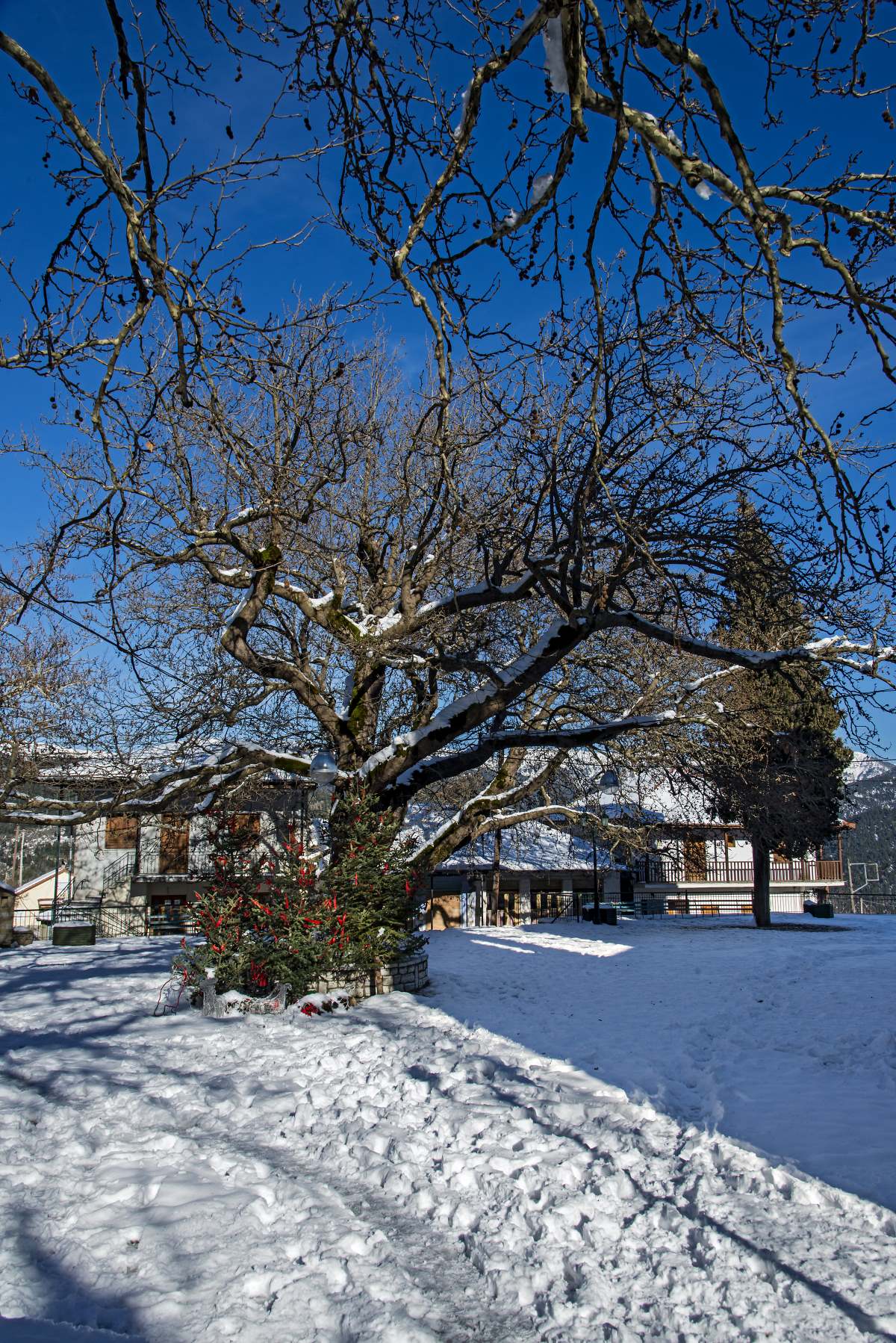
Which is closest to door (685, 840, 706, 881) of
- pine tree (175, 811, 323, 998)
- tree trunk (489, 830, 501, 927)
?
tree trunk (489, 830, 501, 927)

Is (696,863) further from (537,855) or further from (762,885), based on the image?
(537,855)

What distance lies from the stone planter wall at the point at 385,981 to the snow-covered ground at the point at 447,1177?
31.6 inches

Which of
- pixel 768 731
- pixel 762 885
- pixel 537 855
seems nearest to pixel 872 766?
pixel 768 731

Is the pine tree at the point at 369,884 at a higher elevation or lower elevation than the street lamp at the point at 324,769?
lower

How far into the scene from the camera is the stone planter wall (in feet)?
37.3

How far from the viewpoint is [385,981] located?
39.9 ft

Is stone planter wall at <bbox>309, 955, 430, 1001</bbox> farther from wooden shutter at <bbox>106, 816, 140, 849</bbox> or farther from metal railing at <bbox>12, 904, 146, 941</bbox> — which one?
wooden shutter at <bbox>106, 816, 140, 849</bbox>

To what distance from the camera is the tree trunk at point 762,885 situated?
91.0 feet

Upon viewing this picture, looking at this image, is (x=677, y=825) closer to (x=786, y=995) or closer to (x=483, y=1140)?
(x=786, y=995)

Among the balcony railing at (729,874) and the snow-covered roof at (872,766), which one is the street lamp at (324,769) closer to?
the snow-covered roof at (872,766)

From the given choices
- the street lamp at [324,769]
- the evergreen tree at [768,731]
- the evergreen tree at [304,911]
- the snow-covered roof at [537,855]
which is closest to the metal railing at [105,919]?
the snow-covered roof at [537,855]

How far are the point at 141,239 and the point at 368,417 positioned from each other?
1265cm

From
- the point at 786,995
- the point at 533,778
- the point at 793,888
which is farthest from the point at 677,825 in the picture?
the point at 793,888

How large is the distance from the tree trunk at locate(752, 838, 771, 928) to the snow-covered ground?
708 inches
